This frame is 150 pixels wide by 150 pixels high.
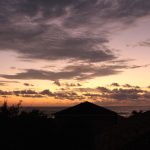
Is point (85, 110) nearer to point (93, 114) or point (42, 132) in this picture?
point (93, 114)

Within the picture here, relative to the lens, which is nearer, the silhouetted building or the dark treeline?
the dark treeline

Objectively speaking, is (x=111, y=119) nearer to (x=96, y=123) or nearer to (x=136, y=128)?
(x=96, y=123)

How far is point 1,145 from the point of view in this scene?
12.4 metres

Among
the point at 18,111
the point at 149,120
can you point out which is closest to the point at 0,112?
the point at 18,111

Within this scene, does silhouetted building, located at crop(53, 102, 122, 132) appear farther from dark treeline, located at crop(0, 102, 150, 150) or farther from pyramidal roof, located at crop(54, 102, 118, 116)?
dark treeline, located at crop(0, 102, 150, 150)

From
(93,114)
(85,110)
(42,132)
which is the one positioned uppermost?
(85,110)

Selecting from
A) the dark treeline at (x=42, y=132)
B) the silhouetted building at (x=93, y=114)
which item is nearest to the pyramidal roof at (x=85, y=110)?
the silhouetted building at (x=93, y=114)

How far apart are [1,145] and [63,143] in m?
2.49

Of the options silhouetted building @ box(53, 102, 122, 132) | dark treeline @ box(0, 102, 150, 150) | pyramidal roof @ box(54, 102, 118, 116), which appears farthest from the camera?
pyramidal roof @ box(54, 102, 118, 116)

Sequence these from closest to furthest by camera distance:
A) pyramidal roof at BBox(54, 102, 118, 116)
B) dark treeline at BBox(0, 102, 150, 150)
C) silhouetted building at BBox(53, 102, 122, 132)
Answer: dark treeline at BBox(0, 102, 150, 150) < silhouetted building at BBox(53, 102, 122, 132) < pyramidal roof at BBox(54, 102, 118, 116)

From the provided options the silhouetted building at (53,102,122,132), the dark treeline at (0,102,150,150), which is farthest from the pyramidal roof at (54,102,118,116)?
the dark treeline at (0,102,150,150)

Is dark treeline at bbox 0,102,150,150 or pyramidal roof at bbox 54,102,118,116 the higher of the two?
pyramidal roof at bbox 54,102,118,116

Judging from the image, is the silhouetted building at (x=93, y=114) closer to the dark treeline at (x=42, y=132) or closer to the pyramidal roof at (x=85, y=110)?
the pyramidal roof at (x=85, y=110)

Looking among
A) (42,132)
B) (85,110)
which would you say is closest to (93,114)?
(85,110)
